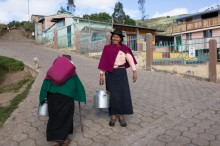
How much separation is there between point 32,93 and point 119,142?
3.96 metres

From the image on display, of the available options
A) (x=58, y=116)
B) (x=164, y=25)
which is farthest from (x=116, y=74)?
(x=164, y=25)

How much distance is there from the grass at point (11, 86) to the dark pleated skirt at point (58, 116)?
63.4 inches

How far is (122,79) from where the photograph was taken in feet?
14.6

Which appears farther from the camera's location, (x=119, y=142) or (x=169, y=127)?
(x=169, y=127)

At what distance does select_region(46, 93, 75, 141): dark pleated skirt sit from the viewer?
3.54m

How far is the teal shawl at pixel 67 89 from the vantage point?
11.6 ft

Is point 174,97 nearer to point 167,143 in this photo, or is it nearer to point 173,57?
point 167,143

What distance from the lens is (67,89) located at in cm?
358

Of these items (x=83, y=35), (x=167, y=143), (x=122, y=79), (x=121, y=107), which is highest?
(x=83, y=35)

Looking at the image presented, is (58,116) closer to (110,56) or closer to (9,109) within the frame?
(110,56)

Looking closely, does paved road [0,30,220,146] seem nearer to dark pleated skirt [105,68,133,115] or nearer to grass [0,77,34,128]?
grass [0,77,34,128]

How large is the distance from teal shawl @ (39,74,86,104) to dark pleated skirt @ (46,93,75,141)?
0.07 metres

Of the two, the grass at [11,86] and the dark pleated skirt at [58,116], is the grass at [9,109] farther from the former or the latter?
the dark pleated skirt at [58,116]

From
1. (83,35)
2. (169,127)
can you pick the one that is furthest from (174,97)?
(83,35)
